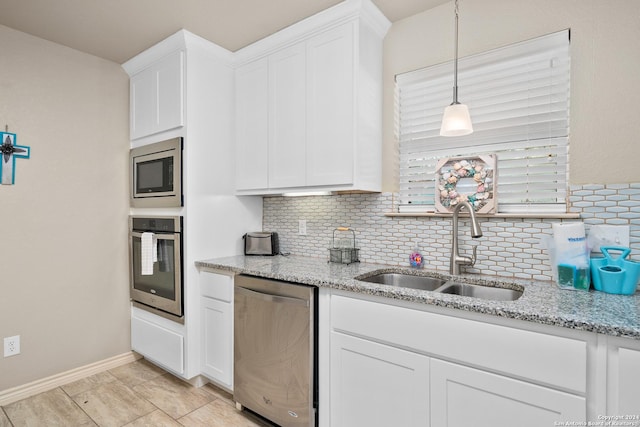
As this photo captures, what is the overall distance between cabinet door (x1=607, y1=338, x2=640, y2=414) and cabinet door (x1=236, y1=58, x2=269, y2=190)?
1985 millimetres

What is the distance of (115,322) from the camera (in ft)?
9.00

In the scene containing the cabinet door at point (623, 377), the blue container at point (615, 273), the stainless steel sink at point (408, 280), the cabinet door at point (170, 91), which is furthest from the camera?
the cabinet door at point (170, 91)

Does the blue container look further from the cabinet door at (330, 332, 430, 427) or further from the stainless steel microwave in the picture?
the stainless steel microwave

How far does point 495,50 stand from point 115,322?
3284mm

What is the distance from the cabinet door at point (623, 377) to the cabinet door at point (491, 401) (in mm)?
91

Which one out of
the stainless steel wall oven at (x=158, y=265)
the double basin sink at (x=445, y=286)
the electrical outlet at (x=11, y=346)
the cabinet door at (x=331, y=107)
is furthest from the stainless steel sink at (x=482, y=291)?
the electrical outlet at (x=11, y=346)

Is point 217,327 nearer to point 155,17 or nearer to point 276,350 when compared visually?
point 276,350

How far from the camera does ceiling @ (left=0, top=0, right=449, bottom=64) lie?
1.99 metres

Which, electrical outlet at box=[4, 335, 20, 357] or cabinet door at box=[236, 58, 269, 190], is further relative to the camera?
cabinet door at box=[236, 58, 269, 190]

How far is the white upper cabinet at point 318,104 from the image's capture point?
199 cm

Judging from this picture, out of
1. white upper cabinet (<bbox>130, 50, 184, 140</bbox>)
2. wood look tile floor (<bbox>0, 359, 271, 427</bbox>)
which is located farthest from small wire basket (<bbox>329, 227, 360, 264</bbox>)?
white upper cabinet (<bbox>130, 50, 184, 140</bbox>)

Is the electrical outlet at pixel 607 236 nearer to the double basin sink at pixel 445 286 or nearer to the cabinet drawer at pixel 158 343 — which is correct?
the double basin sink at pixel 445 286

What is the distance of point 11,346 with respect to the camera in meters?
2.25

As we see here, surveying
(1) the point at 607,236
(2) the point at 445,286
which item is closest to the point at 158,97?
(2) the point at 445,286
